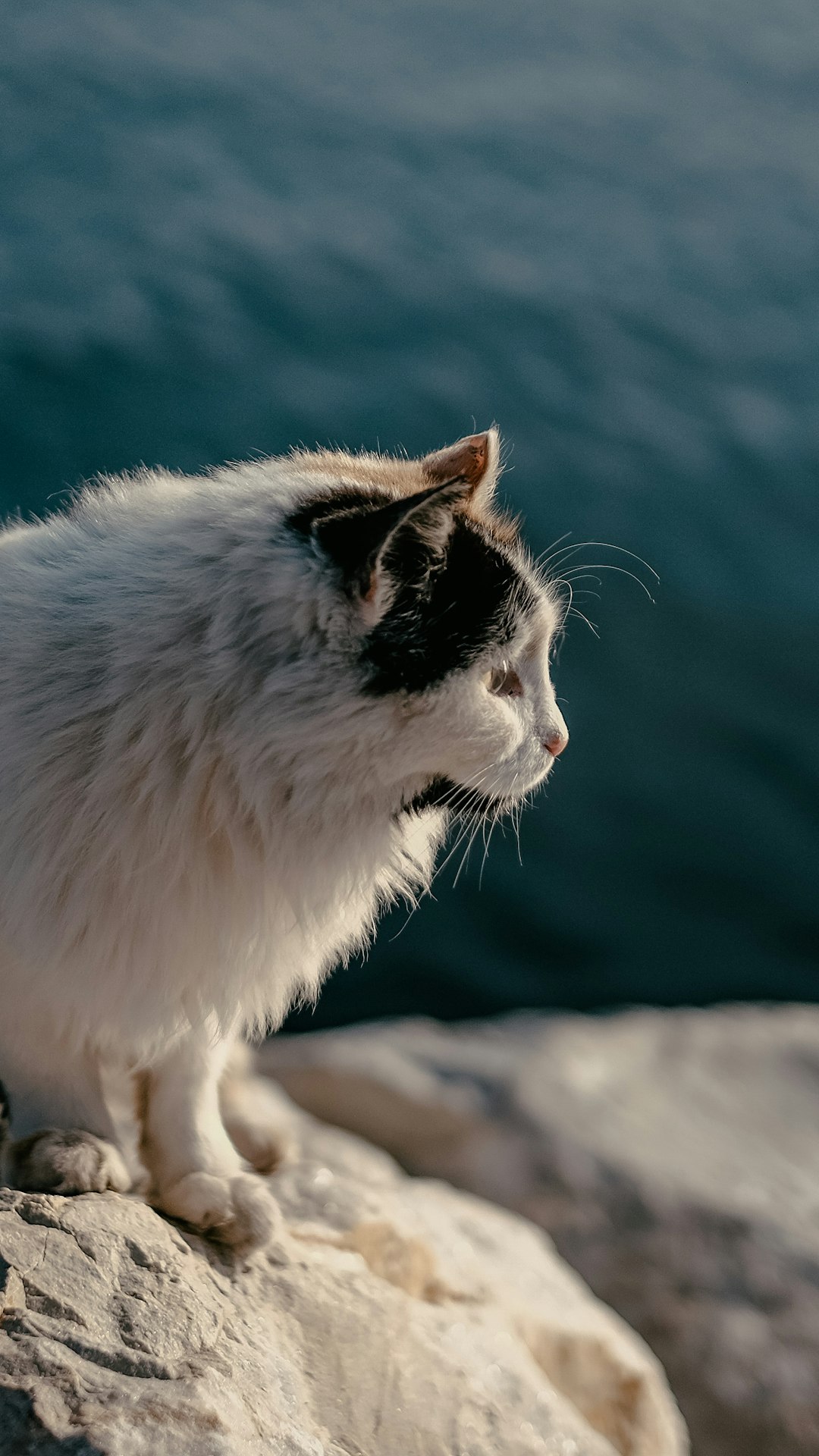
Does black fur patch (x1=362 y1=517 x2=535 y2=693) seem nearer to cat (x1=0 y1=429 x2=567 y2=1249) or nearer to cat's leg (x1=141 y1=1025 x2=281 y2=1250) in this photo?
cat (x1=0 y1=429 x2=567 y2=1249)

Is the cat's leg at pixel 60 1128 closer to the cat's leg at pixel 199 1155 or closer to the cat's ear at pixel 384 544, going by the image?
the cat's leg at pixel 199 1155

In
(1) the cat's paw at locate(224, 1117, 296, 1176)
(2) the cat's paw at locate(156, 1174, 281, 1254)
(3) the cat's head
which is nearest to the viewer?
(3) the cat's head

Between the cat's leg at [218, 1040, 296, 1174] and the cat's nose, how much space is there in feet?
2.83

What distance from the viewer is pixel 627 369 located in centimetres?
402

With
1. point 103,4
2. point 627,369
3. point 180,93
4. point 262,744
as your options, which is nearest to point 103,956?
point 262,744

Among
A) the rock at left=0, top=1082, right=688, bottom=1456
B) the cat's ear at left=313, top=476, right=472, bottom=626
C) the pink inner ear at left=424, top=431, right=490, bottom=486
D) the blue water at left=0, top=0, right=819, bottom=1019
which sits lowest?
the rock at left=0, top=1082, right=688, bottom=1456

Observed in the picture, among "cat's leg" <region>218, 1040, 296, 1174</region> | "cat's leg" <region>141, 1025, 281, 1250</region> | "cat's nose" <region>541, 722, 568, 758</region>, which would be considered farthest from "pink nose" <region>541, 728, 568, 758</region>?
"cat's leg" <region>218, 1040, 296, 1174</region>

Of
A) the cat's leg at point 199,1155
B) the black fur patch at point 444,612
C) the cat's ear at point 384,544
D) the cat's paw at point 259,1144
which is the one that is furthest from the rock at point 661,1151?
the cat's ear at point 384,544

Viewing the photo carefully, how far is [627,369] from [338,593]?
313 cm

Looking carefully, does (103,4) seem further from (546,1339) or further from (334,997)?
(546,1339)

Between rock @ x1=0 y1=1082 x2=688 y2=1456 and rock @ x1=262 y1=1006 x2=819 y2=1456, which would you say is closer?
rock @ x1=0 y1=1082 x2=688 y2=1456

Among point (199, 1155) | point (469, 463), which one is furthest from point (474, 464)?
point (199, 1155)

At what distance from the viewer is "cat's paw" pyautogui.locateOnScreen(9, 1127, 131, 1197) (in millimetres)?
1428

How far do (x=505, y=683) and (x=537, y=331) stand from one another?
2995mm
